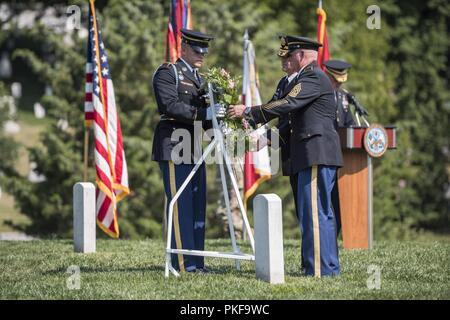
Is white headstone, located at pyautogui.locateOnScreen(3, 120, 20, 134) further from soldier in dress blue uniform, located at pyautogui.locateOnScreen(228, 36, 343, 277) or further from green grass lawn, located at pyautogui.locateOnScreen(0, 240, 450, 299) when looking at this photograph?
soldier in dress blue uniform, located at pyautogui.locateOnScreen(228, 36, 343, 277)

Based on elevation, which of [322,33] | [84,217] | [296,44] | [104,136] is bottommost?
[84,217]

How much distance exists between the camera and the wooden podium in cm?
1188

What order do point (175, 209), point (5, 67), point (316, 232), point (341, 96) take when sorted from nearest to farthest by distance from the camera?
1. point (316, 232)
2. point (175, 209)
3. point (341, 96)
4. point (5, 67)

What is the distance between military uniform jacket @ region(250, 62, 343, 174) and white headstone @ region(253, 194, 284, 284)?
0.89 meters

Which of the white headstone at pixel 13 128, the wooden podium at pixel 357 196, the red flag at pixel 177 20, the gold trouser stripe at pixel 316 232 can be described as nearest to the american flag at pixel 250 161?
the red flag at pixel 177 20

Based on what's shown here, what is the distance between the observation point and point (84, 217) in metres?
11.1

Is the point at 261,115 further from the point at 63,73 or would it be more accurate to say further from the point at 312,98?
the point at 63,73

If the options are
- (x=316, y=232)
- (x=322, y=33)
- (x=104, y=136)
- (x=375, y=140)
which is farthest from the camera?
(x=322, y=33)

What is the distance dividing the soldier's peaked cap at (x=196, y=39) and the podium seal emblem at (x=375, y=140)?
3.16 m

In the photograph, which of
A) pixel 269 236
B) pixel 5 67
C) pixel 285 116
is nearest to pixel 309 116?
pixel 285 116

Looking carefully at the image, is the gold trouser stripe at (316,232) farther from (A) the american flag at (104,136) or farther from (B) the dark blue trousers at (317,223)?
(A) the american flag at (104,136)

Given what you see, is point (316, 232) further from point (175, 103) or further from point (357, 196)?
point (357, 196)

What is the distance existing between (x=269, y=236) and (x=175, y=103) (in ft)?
5.27

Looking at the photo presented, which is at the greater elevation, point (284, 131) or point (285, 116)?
point (285, 116)
